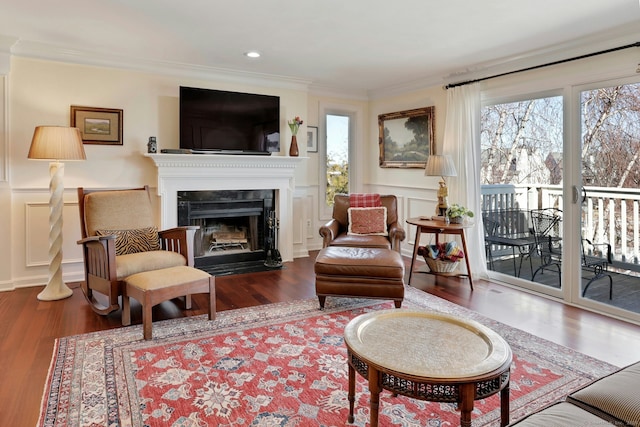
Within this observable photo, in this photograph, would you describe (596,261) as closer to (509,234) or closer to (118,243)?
(509,234)

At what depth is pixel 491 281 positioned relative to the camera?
428 centimetres

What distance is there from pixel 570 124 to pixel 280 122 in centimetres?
321

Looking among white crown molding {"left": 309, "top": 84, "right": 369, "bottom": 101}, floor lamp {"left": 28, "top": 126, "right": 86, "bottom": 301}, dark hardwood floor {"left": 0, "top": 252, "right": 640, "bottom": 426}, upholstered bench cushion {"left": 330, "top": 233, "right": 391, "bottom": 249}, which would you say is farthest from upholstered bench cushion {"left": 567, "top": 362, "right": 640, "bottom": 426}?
white crown molding {"left": 309, "top": 84, "right": 369, "bottom": 101}

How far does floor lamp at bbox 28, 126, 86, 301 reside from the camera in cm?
344

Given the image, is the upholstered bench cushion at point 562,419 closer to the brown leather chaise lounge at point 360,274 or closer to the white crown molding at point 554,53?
the brown leather chaise lounge at point 360,274

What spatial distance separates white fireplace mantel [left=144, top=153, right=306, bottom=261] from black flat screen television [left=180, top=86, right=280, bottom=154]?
143 millimetres

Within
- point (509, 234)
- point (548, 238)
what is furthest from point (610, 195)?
point (509, 234)

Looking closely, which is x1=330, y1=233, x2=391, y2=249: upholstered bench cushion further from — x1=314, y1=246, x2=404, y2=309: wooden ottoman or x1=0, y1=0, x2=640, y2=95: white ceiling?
x1=0, y1=0, x2=640, y2=95: white ceiling

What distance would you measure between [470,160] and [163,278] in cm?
333

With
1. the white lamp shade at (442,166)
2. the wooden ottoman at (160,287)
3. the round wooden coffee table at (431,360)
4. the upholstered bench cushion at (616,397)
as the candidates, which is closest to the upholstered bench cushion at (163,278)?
the wooden ottoman at (160,287)

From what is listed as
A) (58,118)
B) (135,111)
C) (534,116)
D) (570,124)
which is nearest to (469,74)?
(534,116)

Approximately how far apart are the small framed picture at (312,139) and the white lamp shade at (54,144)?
114 inches

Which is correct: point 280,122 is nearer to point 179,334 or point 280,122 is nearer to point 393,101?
point 393,101

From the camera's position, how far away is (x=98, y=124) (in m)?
4.13
